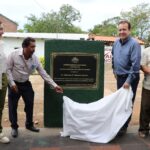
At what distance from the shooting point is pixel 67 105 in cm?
654

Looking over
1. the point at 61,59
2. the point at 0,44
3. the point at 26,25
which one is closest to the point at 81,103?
the point at 61,59

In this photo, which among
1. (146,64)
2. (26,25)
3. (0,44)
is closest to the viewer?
(0,44)

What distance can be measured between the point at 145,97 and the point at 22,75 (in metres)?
2.05

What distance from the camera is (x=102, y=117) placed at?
6.24 metres

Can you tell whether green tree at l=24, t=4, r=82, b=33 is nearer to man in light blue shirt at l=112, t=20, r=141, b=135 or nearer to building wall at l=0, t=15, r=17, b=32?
building wall at l=0, t=15, r=17, b=32

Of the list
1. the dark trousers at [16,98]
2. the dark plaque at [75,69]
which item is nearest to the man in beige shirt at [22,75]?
the dark trousers at [16,98]

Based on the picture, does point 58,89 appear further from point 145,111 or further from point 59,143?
point 145,111

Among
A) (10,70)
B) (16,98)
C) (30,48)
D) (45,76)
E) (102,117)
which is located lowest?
(102,117)

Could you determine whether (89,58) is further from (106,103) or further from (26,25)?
(26,25)

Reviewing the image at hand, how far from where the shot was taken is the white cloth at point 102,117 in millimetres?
6186

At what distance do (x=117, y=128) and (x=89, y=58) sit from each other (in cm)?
133

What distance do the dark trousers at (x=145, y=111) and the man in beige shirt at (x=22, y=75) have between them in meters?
1.39

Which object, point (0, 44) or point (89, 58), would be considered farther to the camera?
point (89, 58)

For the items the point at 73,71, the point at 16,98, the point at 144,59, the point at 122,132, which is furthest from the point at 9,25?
the point at 144,59
